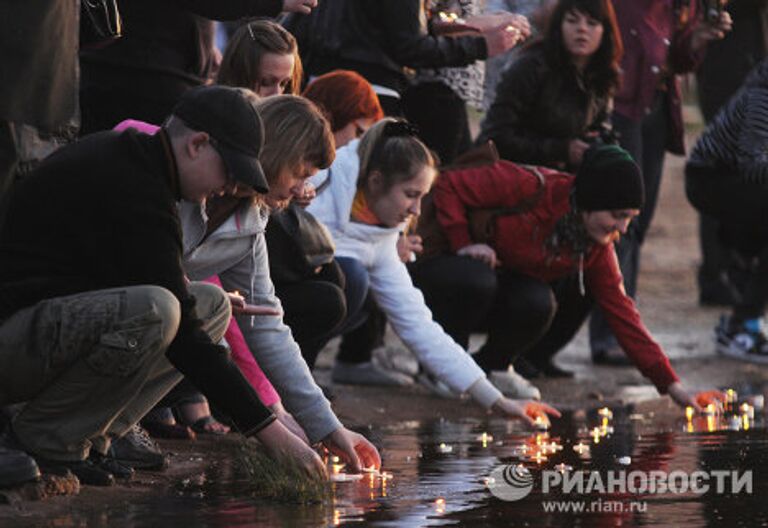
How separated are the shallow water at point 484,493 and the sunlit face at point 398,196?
777mm

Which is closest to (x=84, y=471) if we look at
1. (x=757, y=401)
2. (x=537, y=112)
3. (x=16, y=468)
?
(x=16, y=468)

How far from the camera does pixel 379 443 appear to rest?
21.6ft

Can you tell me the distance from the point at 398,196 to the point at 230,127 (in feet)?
7.40

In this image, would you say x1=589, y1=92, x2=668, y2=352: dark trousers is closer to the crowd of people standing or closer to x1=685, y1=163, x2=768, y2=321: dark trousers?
the crowd of people standing

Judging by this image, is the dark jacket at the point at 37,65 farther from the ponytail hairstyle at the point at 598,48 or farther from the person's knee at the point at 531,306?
the ponytail hairstyle at the point at 598,48

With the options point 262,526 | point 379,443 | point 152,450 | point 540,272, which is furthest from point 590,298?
point 262,526

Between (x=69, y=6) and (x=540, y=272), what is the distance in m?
3.17

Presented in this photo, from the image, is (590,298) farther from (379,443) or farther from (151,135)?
(151,135)

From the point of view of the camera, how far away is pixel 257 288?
5.77m

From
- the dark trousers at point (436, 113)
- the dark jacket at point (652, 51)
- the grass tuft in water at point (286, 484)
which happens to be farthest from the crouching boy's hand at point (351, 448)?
the dark jacket at point (652, 51)

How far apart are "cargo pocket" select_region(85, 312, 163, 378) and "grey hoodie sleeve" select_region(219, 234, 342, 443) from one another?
2.44ft

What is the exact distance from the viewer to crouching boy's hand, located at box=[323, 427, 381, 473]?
17.9 feet

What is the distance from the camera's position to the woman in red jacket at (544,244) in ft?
25.1

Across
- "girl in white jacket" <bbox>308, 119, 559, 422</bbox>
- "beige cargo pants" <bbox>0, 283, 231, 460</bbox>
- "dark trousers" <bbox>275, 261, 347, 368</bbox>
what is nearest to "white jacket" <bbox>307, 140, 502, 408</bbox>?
"girl in white jacket" <bbox>308, 119, 559, 422</bbox>
